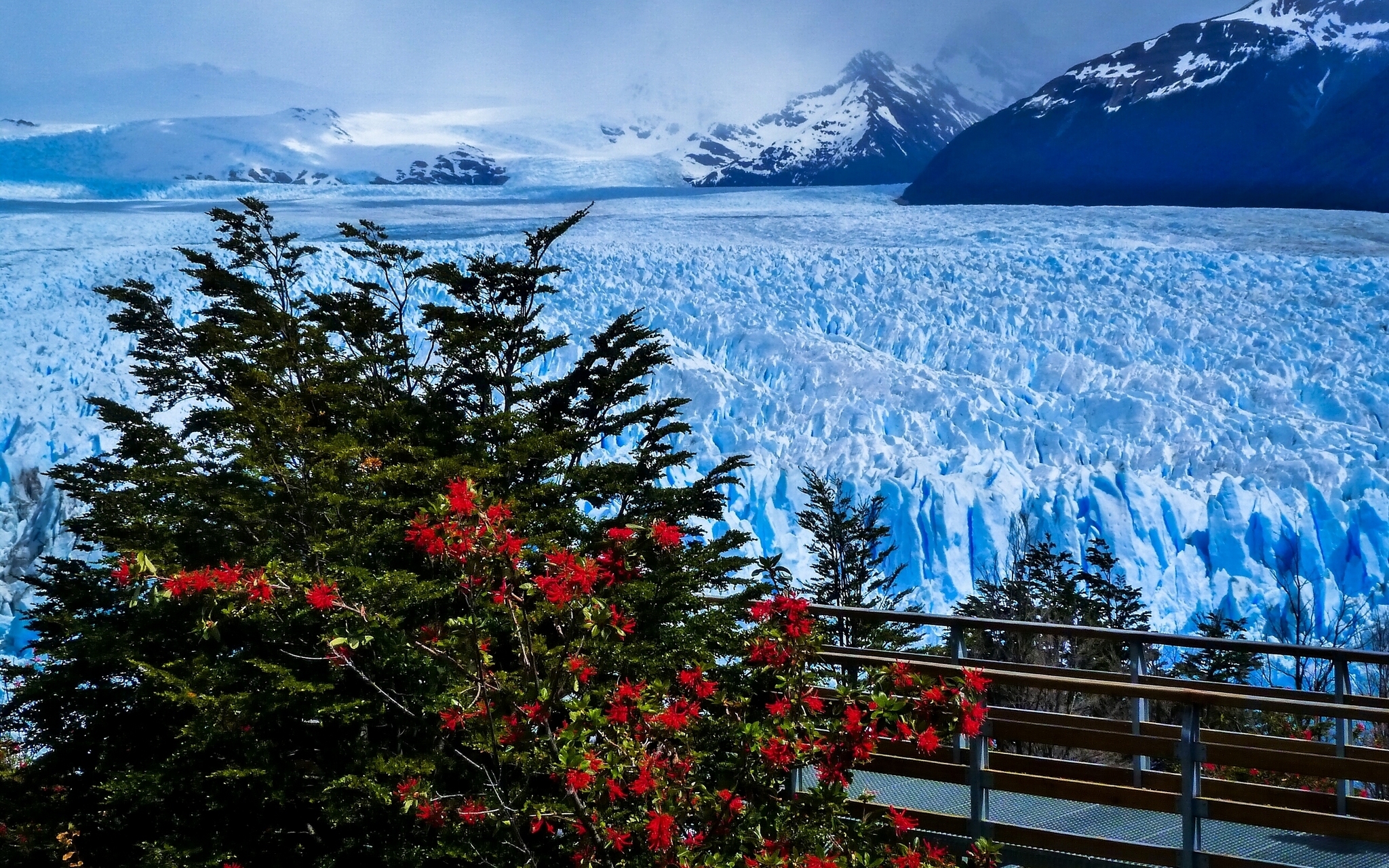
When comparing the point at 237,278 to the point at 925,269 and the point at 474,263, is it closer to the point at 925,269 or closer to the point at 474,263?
the point at 474,263

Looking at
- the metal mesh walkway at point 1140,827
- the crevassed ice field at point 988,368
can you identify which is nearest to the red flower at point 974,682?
the metal mesh walkway at point 1140,827

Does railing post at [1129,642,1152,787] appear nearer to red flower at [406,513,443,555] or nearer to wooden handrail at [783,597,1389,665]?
wooden handrail at [783,597,1389,665]

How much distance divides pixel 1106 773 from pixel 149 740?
395 centimetres

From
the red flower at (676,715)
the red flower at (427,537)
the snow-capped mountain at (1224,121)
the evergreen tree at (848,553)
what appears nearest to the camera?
the red flower at (427,537)

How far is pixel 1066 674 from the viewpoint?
388 centimetres

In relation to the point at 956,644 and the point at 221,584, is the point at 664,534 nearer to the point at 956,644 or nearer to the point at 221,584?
the point at 221,584

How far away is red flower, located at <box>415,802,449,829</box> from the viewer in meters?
2.45

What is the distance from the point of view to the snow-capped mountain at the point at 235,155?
59.6ft

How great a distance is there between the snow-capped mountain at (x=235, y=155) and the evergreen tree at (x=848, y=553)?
12666mm

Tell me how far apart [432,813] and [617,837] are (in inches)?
21.7

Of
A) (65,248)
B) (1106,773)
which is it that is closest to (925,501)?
(1106,773)

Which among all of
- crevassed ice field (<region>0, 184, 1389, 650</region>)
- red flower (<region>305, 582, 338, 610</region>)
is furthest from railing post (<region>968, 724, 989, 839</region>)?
crevassed ice field (<region>0, 184, 1389, 650</region>)

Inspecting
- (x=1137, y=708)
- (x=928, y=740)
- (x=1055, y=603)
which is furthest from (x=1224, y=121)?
(x=928, y=740)

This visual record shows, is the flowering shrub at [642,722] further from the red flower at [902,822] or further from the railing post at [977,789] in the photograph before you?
the railing post at [977,789]
